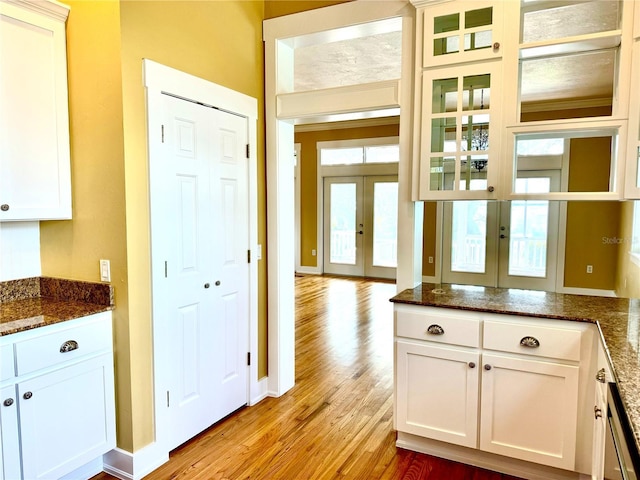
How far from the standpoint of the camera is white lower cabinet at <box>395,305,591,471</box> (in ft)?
6.38

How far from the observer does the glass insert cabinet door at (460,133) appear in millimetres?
2240

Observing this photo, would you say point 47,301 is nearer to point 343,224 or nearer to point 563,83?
point 563,83

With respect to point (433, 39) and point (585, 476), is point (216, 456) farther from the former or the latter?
point (433, 39)

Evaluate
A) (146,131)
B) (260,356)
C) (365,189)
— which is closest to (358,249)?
(365,189)

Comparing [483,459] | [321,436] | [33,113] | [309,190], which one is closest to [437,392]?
[483,459]

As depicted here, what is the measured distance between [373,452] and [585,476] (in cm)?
104

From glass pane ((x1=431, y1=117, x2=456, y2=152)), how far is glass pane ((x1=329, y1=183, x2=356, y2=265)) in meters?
5.56

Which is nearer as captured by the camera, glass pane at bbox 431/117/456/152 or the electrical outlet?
the electrical outlet

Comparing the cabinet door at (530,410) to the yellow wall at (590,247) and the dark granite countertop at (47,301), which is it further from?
the yellow wall at (590,247)

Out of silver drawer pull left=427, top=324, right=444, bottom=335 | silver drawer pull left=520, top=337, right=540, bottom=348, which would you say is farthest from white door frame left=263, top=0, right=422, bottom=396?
silver drawer pull left=520, top=337, right=540, bottom=348

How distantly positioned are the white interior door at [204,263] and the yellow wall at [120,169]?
6.4 inches

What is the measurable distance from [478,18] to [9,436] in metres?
3.00

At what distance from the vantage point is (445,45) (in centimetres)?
233

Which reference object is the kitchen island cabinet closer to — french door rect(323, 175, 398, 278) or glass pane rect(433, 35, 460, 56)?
glass pane rect(433, 35, 460, 56)
